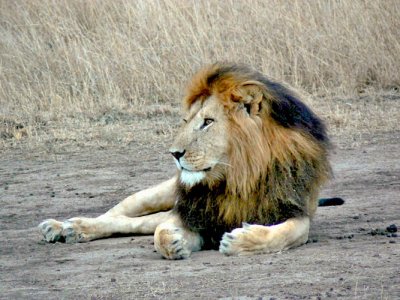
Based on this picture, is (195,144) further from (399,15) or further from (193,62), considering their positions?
(399,15)

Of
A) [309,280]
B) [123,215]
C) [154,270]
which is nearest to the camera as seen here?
[309,280]

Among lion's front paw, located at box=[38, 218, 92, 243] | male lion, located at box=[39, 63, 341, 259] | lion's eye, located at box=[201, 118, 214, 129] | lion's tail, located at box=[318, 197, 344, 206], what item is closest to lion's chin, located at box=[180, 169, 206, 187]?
male lion, located at box=[39, 63, 341, 259]

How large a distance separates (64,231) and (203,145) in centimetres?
111

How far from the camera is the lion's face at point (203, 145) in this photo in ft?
18.8

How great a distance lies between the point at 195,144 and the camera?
18.9 ft

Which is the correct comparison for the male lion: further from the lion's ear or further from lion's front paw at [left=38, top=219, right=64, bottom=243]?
lion's front paw at [left=38, top=219, right=64, bottom=243]

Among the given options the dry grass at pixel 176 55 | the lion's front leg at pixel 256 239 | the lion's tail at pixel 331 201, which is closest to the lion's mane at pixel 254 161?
the lion's front leg at pixel 256 239

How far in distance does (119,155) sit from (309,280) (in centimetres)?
442

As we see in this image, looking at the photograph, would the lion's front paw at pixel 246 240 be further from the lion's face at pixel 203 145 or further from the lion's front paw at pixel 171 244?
the lion's face at pixel 203 145

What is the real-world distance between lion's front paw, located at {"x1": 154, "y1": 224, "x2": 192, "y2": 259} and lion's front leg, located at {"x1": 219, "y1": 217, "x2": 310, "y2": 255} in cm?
18

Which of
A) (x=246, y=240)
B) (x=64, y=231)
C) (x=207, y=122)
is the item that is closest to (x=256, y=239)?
(x=246, y=240)

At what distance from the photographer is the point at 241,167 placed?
5.80 meters

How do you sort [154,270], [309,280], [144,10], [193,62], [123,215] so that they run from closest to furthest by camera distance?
[309,280] < [154,270] < [123,215] < [193,62] < [144,10]

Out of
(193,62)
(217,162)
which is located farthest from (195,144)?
(193,62)
